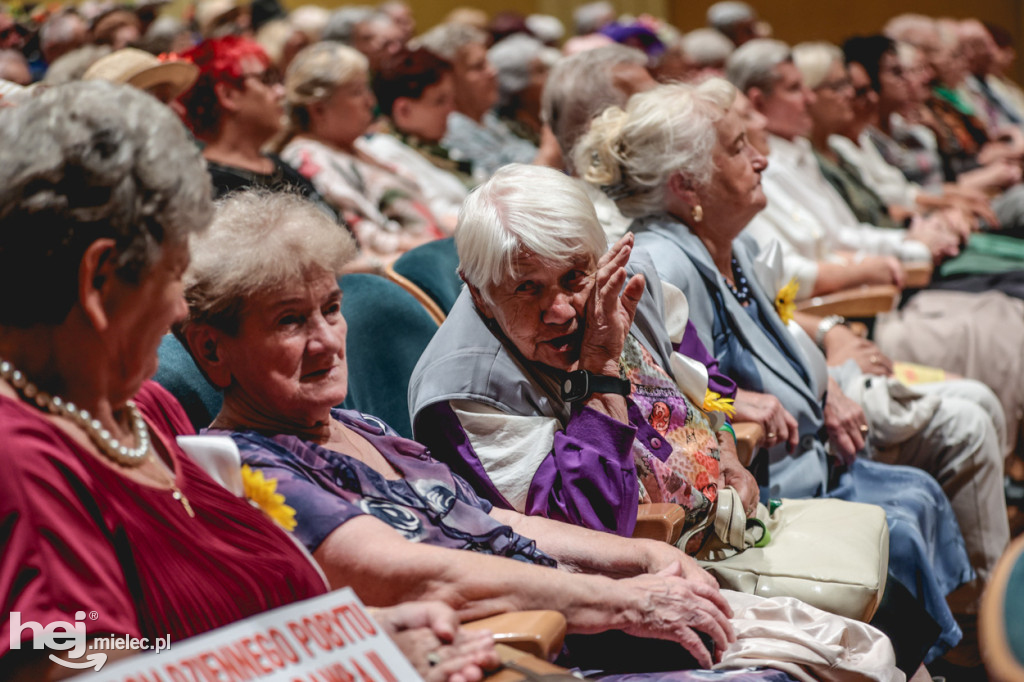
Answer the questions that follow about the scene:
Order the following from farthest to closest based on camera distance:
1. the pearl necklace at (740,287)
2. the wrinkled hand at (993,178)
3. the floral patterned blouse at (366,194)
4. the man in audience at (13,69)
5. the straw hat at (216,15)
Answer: the straw hat at (216,15) → the wrinkled hand at (993,178) → the man in audience at (13,69) → the floral patterned blouse at (366,194) → the pearl necklace at (740,287)

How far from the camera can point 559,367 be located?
2.01 metres

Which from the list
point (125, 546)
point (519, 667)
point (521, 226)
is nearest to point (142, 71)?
point (521, 226)

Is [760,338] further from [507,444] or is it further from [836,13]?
[836,13]

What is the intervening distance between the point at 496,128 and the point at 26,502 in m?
5.27

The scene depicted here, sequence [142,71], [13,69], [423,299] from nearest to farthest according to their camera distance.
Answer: [423,299] < [142,71] < [13,69]

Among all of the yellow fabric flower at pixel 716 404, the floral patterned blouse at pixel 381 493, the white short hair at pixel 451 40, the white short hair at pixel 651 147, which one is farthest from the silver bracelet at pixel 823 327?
the white short hair at pixel 451 40

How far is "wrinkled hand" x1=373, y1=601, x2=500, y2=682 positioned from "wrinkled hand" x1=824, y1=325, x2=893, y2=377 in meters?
2.16

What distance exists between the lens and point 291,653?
1229 millimetres

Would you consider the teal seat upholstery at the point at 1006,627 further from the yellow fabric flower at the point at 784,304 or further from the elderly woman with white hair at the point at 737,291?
the yellow fabric flower at the point at 784,304

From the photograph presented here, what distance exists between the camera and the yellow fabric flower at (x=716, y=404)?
2350 millimetres

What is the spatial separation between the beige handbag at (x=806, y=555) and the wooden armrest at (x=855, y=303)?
1.50m

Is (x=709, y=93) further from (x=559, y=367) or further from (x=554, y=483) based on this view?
(x=554, y=483)

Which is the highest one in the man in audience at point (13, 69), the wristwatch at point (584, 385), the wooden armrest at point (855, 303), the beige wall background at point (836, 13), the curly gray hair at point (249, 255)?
the curly gray hair at point (249, 255)

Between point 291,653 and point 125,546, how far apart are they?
0.71 ft
